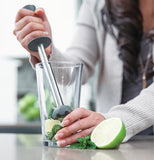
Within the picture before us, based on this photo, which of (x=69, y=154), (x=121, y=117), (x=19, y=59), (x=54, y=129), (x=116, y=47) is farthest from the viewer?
Answer: (x=19, y=59)

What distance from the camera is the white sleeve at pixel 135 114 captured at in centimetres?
89

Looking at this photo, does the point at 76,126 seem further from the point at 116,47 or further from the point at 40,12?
the point at 116,47

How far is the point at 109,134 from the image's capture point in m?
0.75

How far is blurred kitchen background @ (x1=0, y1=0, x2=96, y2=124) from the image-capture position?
109 inches

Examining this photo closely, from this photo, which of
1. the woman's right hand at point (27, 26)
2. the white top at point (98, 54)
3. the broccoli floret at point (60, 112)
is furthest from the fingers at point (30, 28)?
the white top at point (98, 54)

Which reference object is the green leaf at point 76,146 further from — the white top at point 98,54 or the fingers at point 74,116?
the white top at point 98,54

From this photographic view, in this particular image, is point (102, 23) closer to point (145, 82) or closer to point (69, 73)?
point (145, 82)

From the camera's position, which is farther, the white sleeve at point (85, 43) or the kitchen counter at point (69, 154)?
the white sleeve at point (85, 43)

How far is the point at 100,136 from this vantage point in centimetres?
76

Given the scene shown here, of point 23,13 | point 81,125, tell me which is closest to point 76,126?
point 81,125

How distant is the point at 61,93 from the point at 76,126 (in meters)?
0.09

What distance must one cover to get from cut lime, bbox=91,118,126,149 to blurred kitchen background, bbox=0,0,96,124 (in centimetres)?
187

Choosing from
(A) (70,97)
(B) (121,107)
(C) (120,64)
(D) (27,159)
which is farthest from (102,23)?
(D) (27,159)

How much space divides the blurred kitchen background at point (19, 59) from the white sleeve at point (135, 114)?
1.75 meters
